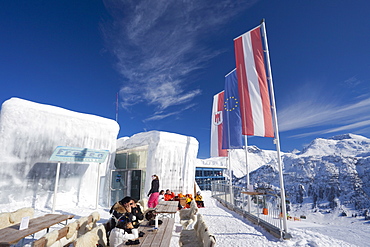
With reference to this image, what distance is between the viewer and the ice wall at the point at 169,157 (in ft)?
35.0

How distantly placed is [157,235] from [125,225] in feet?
1.96

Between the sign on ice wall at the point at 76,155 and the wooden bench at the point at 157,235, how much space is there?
5780mm

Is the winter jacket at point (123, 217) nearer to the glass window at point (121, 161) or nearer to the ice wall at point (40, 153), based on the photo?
the ice wall at point (40, 153)

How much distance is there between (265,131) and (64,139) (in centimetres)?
914

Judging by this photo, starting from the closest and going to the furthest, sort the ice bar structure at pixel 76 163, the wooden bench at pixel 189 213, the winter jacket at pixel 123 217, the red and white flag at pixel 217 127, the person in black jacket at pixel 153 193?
the winter jacket at pixel 123 217 → the wooden bench at pixel 189 213 → the person in black jacket at pixel 153 193 → the ice bar structure at pixel 76 163 → the red and white flag at pixel 217 127

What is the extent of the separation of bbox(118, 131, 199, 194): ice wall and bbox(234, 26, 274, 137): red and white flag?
18.9 feet

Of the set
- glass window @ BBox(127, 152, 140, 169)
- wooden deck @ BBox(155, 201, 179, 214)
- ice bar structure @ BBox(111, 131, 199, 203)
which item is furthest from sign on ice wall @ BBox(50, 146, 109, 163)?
wooden deck @ BBox(155, 201, 179, 214)

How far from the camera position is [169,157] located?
11.3 metres

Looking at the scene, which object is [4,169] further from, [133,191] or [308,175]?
[308,175]

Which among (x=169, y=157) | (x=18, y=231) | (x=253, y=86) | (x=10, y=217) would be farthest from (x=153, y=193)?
(x=253, y=86)

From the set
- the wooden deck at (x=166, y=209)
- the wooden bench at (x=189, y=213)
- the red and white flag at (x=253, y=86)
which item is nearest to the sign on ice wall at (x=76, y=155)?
the wooden deck at (x=166, y=209)

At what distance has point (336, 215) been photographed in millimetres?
105562

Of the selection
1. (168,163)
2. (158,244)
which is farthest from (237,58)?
(168,163)

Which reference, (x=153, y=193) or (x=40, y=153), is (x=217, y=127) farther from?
(x=40, y=153)
